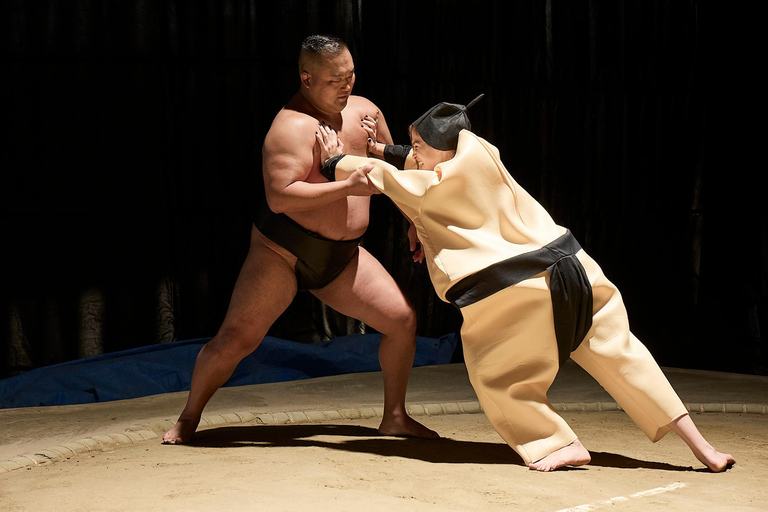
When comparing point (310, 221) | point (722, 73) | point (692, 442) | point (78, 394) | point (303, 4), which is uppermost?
point (303, 4)

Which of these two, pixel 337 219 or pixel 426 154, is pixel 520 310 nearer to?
pixel 426 154

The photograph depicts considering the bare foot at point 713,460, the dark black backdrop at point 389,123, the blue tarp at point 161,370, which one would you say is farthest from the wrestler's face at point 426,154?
the dark black backdrop at point 389,123

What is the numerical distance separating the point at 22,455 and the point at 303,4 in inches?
98.4

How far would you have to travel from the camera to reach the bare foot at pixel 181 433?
253cm

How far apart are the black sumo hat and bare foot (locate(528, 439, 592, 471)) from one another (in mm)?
766

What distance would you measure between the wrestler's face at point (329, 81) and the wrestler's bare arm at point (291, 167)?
0.28ft

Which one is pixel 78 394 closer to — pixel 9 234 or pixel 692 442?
pixel 9 234

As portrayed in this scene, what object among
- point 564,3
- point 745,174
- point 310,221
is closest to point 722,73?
point 745,174

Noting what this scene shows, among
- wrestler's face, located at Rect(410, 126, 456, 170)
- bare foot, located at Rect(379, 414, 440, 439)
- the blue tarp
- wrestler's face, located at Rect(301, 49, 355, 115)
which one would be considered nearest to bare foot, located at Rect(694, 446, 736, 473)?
bare foot, located at Rect(379, 414, 440, 439)

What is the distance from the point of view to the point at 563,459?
6.89 feet

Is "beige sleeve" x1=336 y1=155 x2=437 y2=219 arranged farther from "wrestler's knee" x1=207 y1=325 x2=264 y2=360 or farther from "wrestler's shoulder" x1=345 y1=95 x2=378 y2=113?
"wrestler's knee" x1=207 y1=325 x2=264 y2=360

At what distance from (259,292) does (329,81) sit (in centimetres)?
60

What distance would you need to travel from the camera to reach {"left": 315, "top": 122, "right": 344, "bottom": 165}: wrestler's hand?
2414 mm

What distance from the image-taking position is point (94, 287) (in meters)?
3.99
